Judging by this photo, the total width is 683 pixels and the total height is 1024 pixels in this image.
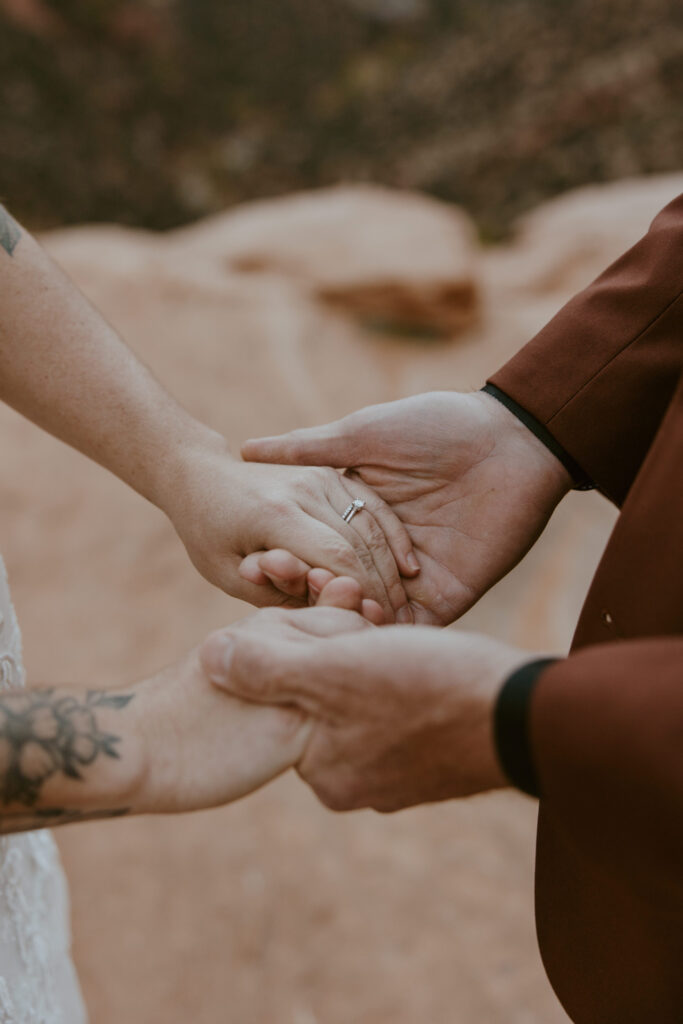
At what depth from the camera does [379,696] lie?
0.84 m

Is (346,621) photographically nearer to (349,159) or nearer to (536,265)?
(536,265)

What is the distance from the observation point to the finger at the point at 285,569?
1.15 metres

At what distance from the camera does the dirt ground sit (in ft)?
5.97

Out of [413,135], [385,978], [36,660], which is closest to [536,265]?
[413,135]

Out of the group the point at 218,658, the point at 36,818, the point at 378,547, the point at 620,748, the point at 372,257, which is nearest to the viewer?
the point at 620,748

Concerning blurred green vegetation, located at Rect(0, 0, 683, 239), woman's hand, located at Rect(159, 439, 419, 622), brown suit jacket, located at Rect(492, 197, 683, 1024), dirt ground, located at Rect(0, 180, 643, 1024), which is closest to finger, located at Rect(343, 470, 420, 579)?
woman's hand, located at Rect(159, 439, 419, 622)

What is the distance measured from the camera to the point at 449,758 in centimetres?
82

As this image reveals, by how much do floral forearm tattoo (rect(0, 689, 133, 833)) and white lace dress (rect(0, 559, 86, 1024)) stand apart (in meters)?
0.25

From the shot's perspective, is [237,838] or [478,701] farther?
[237,838]

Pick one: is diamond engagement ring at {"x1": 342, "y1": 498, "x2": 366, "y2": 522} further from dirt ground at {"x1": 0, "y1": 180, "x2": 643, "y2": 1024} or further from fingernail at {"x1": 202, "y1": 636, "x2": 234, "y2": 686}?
dirt ground at {"x1": 0, "y1": 180, "x2": 643, "y2": 1024}

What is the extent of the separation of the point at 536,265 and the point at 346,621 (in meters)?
3.05

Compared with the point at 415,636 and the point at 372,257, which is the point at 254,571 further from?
the point at 372,257

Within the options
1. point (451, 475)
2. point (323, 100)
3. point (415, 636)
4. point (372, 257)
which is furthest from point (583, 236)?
point (415, 636)

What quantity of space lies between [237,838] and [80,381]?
130cm
